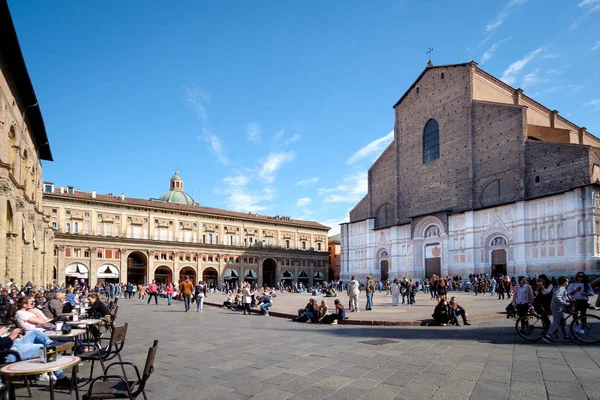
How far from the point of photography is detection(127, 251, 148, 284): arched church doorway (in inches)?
2096

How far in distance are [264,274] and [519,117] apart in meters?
42.2

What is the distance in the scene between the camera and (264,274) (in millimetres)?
65938

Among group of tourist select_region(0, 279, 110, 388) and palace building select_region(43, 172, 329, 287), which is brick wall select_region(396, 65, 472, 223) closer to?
palace building select_region(43, 172, 329, 287)

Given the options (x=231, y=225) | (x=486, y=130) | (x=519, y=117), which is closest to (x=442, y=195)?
(x=486, y=130)

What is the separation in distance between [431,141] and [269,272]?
32.7 metres

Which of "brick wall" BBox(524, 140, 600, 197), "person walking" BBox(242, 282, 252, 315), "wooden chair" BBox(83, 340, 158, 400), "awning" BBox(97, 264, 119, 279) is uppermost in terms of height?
"brick wall" BBox(524, 140, 600, 197)

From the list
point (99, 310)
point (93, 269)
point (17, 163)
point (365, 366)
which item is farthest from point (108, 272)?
point (365, 366)

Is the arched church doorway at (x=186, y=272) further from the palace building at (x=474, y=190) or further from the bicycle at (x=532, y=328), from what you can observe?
the bicycle at (x=532, y=328)

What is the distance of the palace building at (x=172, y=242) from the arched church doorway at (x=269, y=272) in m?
0.15

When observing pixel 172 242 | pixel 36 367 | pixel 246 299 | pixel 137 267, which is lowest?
pixel 137 267

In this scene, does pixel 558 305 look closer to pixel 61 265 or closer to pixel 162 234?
pixel 61 265

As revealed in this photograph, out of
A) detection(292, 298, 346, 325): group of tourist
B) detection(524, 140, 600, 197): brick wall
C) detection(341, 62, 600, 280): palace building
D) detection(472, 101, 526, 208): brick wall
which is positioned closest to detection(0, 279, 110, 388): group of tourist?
detection(292, 298, 346, 325): group of tourist

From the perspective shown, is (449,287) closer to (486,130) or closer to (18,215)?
(486,130)

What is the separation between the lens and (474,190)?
3934 centimetres
